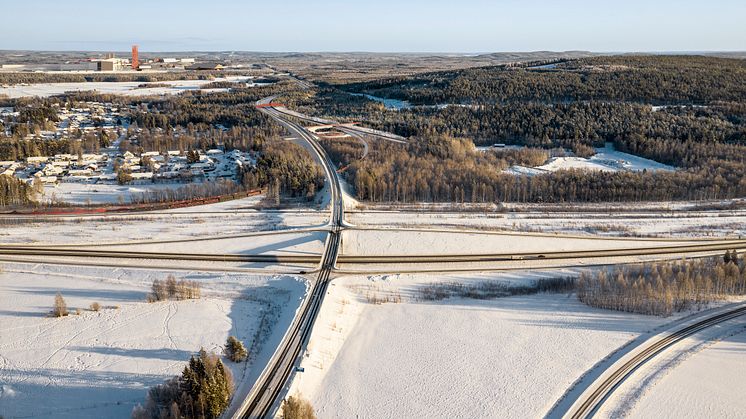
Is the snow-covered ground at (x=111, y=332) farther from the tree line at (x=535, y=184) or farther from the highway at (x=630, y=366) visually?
the tree line at (x=535, y=184)

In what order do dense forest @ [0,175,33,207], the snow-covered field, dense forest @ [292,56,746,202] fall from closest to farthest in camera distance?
the snow-covered field → dense forest @ [0,175,33,207] → dense forest @ [292,56,746,202]

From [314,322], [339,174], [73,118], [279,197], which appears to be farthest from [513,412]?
[73,118]

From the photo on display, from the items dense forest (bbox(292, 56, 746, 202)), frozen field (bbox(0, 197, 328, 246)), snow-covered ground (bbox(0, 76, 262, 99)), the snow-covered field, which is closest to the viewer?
the snow-covered field

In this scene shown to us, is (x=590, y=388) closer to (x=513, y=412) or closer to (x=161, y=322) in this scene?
(x=513, y=412)

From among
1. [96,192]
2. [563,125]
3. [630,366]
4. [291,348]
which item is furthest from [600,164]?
[96,192]

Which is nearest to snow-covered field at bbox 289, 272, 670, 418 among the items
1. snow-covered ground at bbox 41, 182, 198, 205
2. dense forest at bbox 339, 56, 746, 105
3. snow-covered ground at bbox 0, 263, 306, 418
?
snow-covered ground at bbox 0, 263, 306, 418

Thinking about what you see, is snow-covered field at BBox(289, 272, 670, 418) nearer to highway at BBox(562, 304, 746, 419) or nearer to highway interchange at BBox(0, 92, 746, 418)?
highway interchange at BBox(0, 92, 746, 418)

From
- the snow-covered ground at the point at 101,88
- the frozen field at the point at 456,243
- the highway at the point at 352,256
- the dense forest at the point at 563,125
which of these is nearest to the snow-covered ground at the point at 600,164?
the dense forest at the point at 563,125

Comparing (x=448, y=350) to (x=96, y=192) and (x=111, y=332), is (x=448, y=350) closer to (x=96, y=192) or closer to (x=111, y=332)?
(x=111, y=332)
